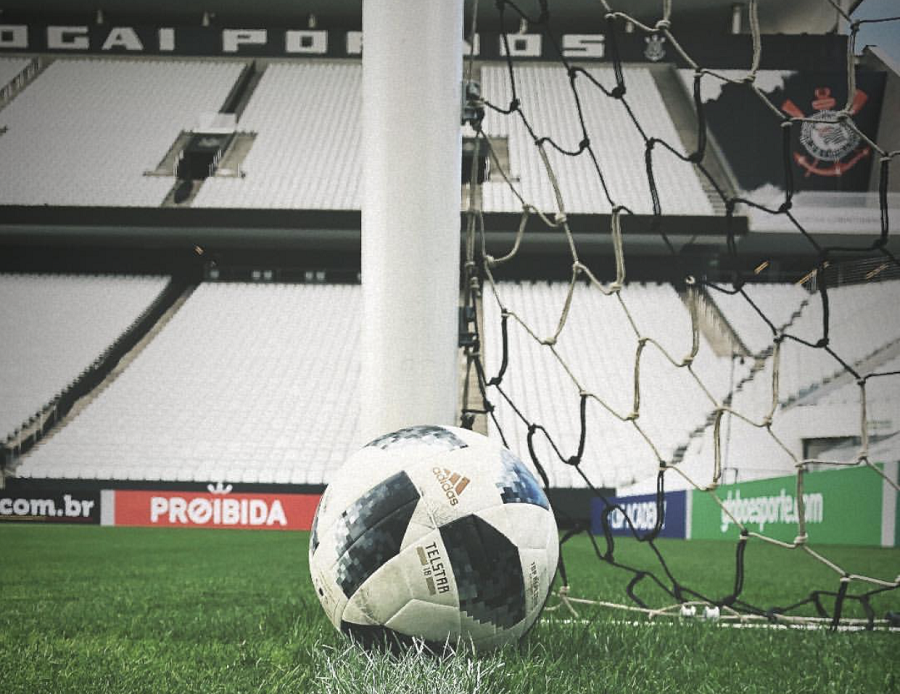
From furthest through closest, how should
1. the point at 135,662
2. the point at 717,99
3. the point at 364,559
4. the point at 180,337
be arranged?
the point at 717,99, the point at 180,337, the point at 135,662, the point at 364,559

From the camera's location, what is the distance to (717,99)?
15281mm

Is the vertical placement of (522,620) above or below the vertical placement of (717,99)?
below

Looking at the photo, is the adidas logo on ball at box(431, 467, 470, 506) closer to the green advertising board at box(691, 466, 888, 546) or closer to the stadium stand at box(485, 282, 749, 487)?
the green advertising board at box(691, 466, 888, 546)

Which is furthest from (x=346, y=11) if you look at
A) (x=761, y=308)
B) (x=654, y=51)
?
(x=761, y=308)

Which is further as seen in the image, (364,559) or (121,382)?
(121,382)

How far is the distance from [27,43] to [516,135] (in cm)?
1037

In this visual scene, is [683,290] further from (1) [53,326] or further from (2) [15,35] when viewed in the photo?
(2) [15,35]

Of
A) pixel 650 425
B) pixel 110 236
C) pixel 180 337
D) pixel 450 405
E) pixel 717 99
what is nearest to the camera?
pixel 450 405

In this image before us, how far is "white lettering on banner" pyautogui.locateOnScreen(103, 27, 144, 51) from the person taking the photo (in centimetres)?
1644

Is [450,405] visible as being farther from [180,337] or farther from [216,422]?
[180,337]

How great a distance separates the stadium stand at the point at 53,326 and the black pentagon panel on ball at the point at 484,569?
11308 millimetres

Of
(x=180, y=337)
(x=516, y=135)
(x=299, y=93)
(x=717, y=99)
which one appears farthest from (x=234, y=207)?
(x=717, y=99)

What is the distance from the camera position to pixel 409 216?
227 cm

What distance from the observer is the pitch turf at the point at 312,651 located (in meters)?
1.68
